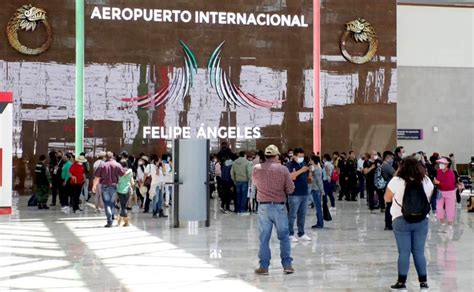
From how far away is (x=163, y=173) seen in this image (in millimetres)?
13805

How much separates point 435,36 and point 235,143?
8.23 metres

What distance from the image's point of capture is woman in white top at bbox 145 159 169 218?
13531mm

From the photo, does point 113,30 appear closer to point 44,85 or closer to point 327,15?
point 44,85

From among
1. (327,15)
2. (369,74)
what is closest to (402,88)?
(369,74)

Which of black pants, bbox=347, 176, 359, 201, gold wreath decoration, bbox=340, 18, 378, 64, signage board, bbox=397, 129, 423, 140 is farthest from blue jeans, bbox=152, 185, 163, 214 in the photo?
signage board, bbox=397, 129, 423, 140

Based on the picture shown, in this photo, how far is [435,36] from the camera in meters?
24.0

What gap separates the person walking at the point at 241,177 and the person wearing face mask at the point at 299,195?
3864 mm

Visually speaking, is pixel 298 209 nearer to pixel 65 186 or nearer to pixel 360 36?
pixel 65 186

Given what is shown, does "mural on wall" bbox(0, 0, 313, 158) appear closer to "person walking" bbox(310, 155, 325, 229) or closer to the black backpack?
"person walking" bbox(310, 155, 325, 229)

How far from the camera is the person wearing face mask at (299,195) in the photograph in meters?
9.65

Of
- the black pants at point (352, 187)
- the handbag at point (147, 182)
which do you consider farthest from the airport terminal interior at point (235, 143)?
the handbag at point (147, 182)

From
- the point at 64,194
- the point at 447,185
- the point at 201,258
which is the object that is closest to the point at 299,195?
the point at 201,258

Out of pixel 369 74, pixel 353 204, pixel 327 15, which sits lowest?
pixel 353 204

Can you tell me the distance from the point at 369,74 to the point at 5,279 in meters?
16.7
